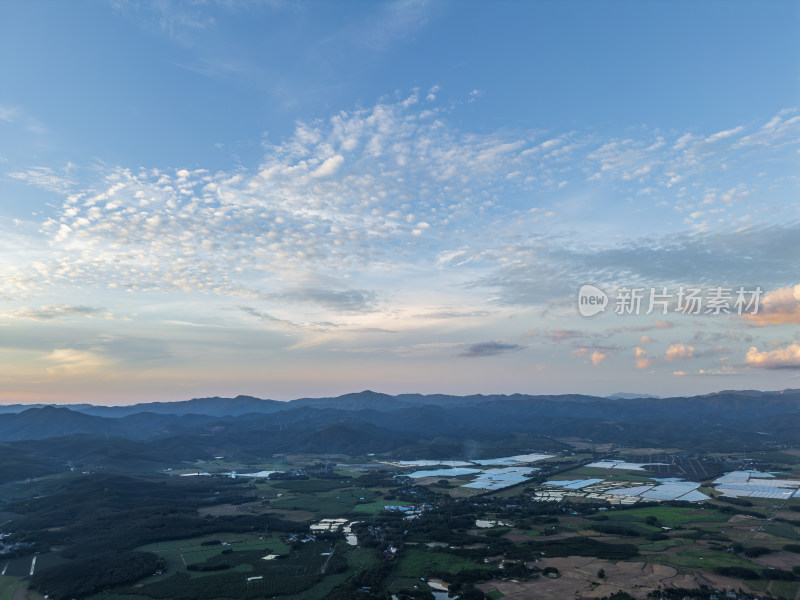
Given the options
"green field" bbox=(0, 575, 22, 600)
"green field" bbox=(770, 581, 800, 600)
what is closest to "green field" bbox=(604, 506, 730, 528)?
"green field" bbox=(770, 581, 800, 600)

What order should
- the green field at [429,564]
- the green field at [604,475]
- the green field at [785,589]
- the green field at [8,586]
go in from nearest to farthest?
the green field at [785,589] → the green field at [8,586] → the green field at [429,564] → the green field at [604,475]

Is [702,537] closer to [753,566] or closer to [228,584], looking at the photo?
[753,566]

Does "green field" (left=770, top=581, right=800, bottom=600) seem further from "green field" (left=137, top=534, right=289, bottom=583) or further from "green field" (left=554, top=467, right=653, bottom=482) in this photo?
"green field" (left=554, top=467, right=653, bottom=482)

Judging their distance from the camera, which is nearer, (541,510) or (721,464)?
(541,510)

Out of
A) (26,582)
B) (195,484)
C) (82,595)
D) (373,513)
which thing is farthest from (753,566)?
(195,484)

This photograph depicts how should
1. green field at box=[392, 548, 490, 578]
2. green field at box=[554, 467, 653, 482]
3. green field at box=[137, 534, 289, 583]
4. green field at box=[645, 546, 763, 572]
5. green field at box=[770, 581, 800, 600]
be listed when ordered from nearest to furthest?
green field at box=[770, 581, 800, 600]
green field at box=[645, 546, 763, 572]
green field at box=[392, 548, 490, 578]
green field at box=[137, 534, 289, 583]
green field at box=[554, 467, 653, 482]

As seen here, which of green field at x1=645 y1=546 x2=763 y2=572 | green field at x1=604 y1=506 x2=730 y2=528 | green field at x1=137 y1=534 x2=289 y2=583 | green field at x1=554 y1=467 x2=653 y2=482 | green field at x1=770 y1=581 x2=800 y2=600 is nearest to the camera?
green field at x1=770 y1=581 x2=800 y2=600

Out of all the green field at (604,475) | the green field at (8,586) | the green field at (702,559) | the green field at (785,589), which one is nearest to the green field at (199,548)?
the green field at (8,586)

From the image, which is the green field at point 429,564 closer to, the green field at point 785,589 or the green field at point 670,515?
the green field at point 785,589

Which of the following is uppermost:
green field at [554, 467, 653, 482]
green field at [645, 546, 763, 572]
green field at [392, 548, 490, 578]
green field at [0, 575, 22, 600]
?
green field at [0, 575, 22, 600]

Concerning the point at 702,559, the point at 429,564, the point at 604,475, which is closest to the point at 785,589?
the point at 702,559

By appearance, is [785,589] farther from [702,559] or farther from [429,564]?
[429,564]
